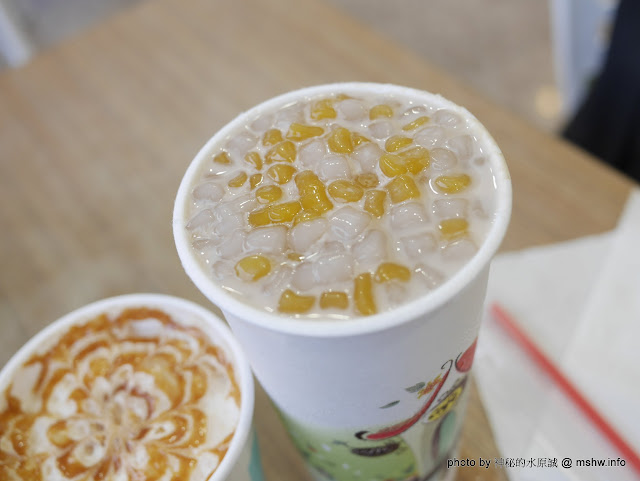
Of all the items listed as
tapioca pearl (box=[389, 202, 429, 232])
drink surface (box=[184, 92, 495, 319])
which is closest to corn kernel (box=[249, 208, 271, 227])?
drink surface (box=[184, 92, 495, 319])


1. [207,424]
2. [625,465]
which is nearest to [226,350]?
[207,424]

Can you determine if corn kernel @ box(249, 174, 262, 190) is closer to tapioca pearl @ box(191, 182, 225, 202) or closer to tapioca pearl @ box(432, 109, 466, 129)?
tapioca pearl @ box(191, 182, 225, 202)

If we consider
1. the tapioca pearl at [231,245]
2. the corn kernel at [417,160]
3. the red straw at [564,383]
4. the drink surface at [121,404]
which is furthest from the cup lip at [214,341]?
the red straw at [564,383]

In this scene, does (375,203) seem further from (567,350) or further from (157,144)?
(157,144)

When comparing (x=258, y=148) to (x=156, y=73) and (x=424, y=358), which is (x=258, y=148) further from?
(x=156, y=73)

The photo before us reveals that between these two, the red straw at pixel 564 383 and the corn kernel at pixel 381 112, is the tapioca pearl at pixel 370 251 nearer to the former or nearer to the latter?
the corn kernel at pixel 381 112

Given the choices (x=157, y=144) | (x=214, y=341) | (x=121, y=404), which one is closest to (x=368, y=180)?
(x=214, y=341)
